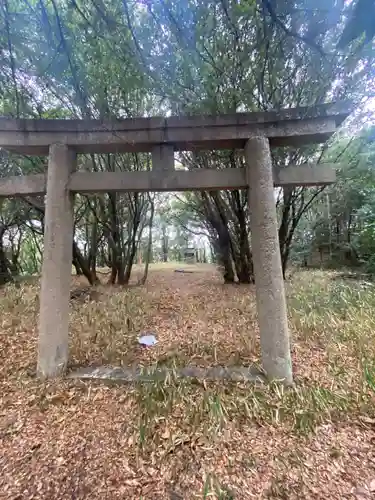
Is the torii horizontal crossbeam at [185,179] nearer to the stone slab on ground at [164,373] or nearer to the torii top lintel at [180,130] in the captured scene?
the torii top lintel at [180,130]

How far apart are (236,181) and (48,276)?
5.95 feet

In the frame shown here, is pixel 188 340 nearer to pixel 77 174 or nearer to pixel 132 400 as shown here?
pixel 132 400

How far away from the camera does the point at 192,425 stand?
1.80 meters

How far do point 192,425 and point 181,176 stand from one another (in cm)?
187

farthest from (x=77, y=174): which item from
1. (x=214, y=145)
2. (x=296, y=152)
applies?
(x=296, y=152)

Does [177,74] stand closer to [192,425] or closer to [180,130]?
[180,130]

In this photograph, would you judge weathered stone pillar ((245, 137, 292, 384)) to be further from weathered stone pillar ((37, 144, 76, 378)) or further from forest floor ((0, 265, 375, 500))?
weathered stone pillar ((37, 144, 76, 378))

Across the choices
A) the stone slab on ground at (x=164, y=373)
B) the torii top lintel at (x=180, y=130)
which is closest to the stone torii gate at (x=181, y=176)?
the torii top lintel at (x=180, y=130)

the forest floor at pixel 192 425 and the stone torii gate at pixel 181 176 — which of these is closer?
the forest floor at pixel 192 425

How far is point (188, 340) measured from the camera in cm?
304

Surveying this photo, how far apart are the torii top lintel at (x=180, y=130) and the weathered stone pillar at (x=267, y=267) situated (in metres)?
0.16

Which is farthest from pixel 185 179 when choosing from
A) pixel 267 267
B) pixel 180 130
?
pixel 267 267

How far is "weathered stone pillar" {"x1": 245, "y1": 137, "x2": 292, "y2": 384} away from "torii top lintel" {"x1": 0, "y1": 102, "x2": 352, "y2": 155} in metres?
0.16

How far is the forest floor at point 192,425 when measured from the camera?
146 centimetres
